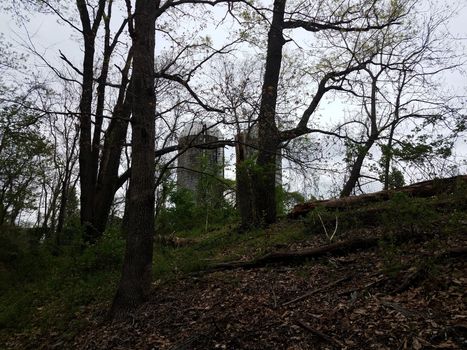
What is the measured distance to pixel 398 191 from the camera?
825 centimetres

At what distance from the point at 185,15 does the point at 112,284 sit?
641 cm

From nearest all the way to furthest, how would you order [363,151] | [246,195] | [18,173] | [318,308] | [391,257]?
[318,308]
[391,257]
[363,151]
[246,195]
[18,173]

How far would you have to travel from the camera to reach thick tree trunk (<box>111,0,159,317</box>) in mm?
5668

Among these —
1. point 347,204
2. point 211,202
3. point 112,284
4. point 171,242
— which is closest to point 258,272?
point 112,284

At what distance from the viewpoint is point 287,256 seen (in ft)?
20.4

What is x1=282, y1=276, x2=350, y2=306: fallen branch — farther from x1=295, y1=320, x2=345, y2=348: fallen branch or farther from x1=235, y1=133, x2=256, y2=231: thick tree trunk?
x1=235, y1=133, x2=256, y2=231: thick tree trunk

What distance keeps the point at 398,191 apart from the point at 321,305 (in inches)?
184

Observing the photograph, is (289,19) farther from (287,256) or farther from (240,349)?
(240,349)

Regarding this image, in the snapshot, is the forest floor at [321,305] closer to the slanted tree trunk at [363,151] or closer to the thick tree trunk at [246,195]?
the slanted tree trunk at [363,151]

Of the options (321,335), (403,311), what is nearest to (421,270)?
(403,311)

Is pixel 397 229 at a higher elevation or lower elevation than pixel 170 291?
higher

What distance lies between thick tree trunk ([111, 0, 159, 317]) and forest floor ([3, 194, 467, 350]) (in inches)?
13.3

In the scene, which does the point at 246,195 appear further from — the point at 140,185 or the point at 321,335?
the point at 321,335

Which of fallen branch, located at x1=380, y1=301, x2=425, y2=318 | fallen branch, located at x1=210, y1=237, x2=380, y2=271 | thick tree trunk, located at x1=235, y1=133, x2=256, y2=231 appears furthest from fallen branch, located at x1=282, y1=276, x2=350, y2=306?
thick tree trunk, located at x1=235, y1=133, x2=256, y2=231
